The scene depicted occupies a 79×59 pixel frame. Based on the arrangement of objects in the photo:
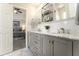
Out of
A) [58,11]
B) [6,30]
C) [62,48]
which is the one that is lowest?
[62,48]

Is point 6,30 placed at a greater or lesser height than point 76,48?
greater

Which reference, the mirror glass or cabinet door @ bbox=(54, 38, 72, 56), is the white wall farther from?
cabinet door @ bbox=(54, 38, 72, 56)

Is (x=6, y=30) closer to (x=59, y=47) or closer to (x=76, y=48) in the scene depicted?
(x=59, y=47)

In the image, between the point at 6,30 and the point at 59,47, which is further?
the point at 6,30

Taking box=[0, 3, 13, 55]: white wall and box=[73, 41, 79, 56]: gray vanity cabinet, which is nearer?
box=[73, 41, 79, 56]: gray vanity cabinet

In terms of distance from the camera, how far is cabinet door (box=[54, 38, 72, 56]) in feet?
4.20

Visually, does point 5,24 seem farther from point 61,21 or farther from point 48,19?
point 61,21

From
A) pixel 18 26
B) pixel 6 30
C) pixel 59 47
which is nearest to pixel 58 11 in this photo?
pixel 18 26

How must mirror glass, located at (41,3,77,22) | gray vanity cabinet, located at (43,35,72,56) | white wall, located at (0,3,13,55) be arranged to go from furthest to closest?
white wall, located at (0,3,13,55) → mirror glass, located at (41,3,77,22) → gray vanity cabinet, located at (43,35,72,56)

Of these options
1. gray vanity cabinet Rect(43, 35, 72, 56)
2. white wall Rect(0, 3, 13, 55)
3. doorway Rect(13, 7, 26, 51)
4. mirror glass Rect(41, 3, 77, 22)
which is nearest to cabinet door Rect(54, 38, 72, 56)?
gray vanity cabinet Rect(43, 35, 72, 56)

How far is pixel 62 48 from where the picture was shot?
1410 millimetres

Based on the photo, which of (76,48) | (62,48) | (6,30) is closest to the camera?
(76,48)

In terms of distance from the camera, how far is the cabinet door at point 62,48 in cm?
128

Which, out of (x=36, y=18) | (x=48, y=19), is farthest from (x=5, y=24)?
(x=48, y=19)
